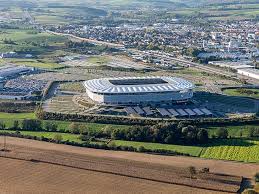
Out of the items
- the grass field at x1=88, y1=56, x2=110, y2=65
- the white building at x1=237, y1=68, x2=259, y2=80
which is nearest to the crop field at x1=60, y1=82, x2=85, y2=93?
the grass field at x1=88, y1=56, x2=110, y2=65

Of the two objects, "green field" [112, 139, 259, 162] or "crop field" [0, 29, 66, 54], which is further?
"crop field" [0, 29, 66, 54]

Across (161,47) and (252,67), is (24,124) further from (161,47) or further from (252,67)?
(161,47)

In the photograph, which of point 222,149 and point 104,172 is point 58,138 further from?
point 222,149

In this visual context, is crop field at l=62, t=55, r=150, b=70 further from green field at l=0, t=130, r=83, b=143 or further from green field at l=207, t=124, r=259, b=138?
green field at l=0, t=130, r=83, b=143

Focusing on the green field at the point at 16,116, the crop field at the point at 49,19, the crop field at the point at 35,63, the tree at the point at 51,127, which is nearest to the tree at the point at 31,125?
the tree at the point at 51,127

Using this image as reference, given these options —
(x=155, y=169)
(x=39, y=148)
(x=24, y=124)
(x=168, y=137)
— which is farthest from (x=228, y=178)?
(x=24, y=124)

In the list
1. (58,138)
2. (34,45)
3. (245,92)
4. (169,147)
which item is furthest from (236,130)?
(34,45)

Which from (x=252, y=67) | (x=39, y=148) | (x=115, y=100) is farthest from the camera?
(x=252, y=67)
